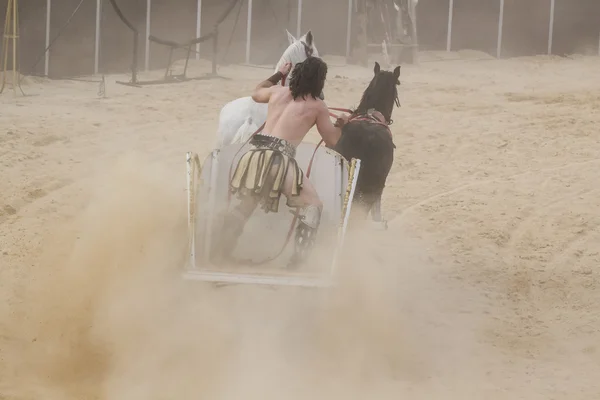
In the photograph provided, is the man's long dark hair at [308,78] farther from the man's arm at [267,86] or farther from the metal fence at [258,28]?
the metal fence at [258,28]

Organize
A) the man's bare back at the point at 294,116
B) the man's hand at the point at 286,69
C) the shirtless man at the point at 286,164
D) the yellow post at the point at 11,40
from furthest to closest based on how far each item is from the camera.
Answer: the yellow post at the point at 11,40, the man's hand at the point at 286,69, the man's bare back at the point at 294,116, the shirtless man at the point at 286,164

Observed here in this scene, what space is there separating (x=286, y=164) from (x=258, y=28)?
12552 mm

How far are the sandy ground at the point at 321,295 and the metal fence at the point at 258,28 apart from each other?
4.15 m

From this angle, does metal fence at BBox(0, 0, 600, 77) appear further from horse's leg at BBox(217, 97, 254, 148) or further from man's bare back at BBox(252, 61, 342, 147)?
man's bare back at BBox(252, 61, 342, 147)

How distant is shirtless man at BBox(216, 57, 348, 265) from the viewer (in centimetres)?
645

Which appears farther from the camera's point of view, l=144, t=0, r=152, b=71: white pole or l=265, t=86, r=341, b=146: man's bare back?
l=144, t=0, r=152, b=71: white pole

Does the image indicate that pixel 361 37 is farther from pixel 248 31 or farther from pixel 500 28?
pixel 500 28

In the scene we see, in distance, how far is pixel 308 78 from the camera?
6.53 meters

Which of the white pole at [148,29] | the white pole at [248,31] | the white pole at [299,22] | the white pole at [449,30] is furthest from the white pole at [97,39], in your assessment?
the white pole at [449,30]

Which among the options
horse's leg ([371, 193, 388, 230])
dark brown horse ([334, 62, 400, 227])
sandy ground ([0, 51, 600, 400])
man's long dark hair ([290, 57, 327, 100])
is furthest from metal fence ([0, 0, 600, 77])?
man's long dark hair ([290, 57, 327, 100])

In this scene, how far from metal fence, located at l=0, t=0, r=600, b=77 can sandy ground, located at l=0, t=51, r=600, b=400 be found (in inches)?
163

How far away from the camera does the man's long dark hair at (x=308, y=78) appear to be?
256 inches

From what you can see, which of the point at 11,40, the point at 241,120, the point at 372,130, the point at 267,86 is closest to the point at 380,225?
the point at 372,130

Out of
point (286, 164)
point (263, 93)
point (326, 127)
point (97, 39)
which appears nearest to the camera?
point (286, 164)
